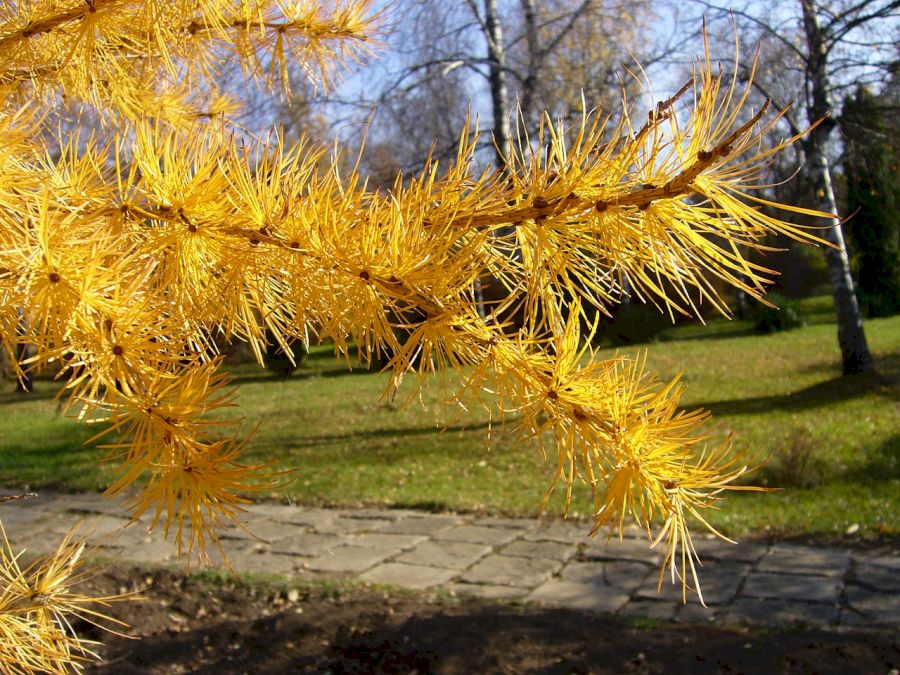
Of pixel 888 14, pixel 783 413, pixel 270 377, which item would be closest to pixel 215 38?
pixel 783 413

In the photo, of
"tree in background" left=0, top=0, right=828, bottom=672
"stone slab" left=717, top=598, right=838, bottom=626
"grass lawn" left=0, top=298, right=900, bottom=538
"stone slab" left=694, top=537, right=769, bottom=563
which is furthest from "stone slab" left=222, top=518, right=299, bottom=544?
"tree in background" left=0, top=0, right=828, bottom=672

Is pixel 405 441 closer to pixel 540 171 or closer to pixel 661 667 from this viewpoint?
pixel 661 667

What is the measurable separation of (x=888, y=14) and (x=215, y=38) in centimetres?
930

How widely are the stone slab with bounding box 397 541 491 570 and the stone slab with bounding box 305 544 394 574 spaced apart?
0.55 feet

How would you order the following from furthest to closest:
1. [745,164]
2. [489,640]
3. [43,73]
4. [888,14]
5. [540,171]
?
[888,14] → [489,640] → [43,73] → [540,171] → [745,164]

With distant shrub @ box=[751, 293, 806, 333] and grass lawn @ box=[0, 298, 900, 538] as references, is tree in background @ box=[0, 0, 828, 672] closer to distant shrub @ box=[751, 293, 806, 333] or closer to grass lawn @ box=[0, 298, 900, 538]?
grass lawn @ box=[0, 298, 900, 538]

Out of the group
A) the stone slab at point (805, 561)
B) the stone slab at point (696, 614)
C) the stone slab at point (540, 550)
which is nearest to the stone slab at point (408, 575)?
the stone slab at point (540, 550)

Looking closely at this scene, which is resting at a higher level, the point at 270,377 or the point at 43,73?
the point at 43,73

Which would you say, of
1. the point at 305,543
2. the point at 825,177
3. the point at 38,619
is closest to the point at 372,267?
the point at 38,619

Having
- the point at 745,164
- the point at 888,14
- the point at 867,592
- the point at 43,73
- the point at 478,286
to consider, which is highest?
the point at 888,14

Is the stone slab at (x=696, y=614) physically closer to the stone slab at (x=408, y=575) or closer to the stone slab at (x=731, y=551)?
the stone slab at (x=731, y=551)

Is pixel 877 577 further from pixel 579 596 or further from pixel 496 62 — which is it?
pixel 496 62

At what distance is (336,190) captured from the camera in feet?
4.48

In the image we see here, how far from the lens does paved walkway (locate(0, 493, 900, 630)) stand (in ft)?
14.0
